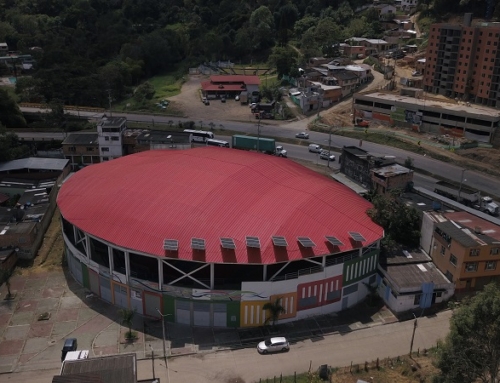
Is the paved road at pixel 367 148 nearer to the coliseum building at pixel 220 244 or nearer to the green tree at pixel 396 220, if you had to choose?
the green tree at pixel 396 220

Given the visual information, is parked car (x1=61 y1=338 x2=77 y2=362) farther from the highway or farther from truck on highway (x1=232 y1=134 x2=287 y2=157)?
the highway

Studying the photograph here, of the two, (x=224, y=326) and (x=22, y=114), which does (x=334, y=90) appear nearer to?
(x=22, y=114)

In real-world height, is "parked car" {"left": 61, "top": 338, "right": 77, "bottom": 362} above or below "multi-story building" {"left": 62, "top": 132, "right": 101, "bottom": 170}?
below

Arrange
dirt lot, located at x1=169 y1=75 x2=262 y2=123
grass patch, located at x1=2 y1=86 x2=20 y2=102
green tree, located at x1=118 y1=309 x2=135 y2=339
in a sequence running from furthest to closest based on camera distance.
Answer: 1. grass patch, located at x1=2 y1=86 x2=20 y2=102
2. dirt lot, located at x1=169 y1=75 x2=262 y2=123
3. green tree, located at x1=118 y1=309 x2=135 y2=339

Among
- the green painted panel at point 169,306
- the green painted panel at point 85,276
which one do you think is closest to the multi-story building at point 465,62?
the green painted panel at point 169,306

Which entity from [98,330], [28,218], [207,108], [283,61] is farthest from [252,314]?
[283,61]

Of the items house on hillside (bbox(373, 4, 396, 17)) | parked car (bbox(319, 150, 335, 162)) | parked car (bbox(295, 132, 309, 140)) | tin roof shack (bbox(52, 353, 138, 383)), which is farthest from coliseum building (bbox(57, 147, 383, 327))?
house on hillside (bbox(373, 4, 396, 17))

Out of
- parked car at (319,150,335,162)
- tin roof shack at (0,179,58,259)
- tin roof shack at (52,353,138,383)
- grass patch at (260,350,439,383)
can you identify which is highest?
tin roof shack at (52,353,138,383)

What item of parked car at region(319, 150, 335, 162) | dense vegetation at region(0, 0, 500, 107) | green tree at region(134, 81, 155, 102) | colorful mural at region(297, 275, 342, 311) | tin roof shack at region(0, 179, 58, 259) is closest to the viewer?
colorful mural at region(297, 275, 342, 311)
